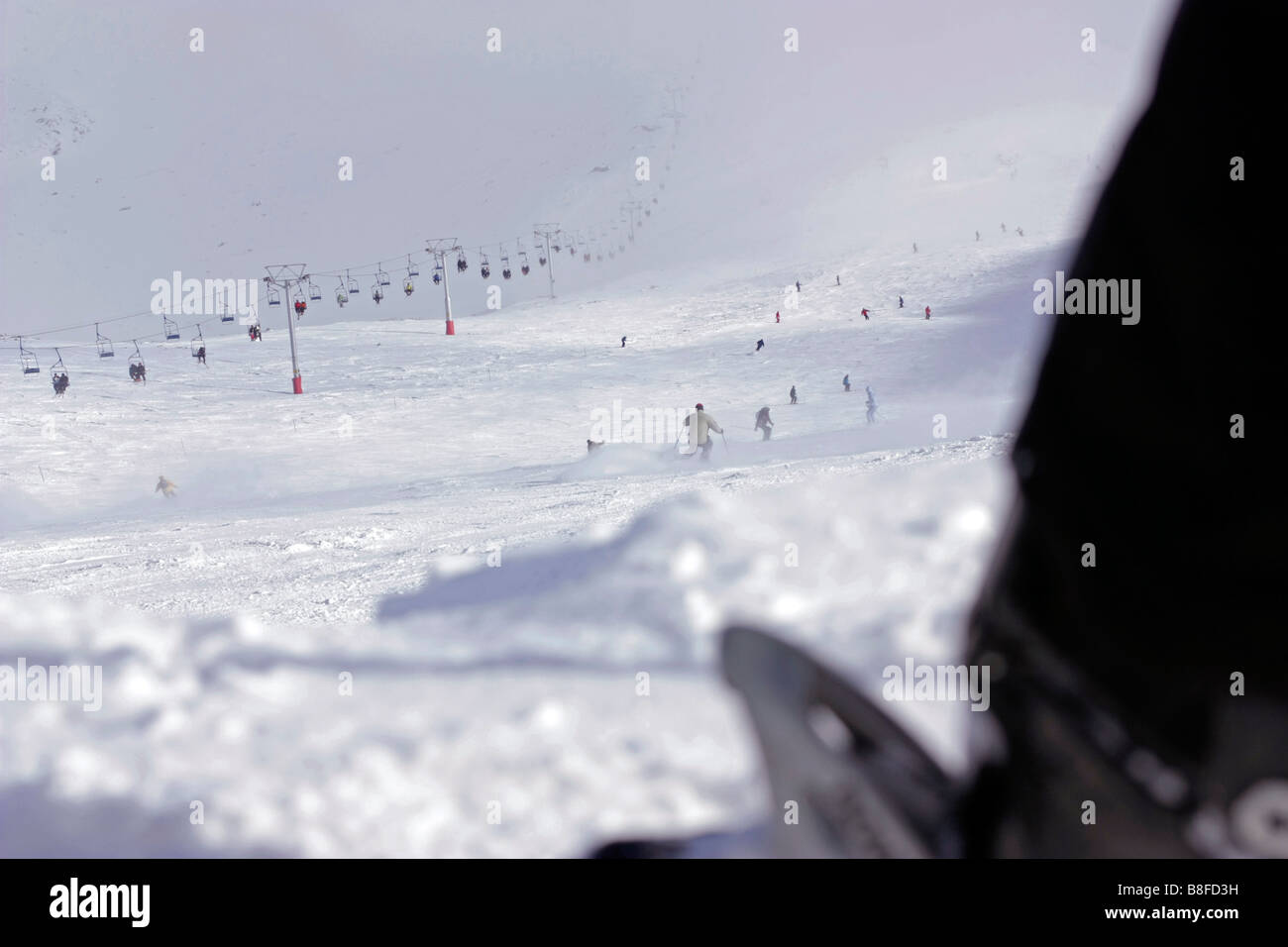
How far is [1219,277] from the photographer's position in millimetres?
962

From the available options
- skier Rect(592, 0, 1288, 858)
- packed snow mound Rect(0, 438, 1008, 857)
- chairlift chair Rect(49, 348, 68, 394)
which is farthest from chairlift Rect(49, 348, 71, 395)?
skier Rect(592, 0, 1288, 858)

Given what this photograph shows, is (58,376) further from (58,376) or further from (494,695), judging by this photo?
(494,695)

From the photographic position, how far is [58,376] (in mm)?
18156

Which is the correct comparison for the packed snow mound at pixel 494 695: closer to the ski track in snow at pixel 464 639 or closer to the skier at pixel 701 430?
the ski track in snow at pixel 464 639

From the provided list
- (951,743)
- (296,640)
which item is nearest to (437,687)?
(296,640)

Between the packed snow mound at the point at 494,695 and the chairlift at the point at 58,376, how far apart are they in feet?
57.0

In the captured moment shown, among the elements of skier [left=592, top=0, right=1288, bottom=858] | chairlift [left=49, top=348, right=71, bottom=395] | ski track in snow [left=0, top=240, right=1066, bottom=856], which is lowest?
ski track in snow [left=0, top=240, right=1066, bottom=856]

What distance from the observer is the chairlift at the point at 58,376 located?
17953 mm

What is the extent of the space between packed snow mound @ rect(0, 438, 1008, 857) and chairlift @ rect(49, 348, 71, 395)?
684 inches

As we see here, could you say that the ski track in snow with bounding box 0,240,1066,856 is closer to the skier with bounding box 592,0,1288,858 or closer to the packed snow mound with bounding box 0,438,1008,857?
the packed snow mound with bounding box 0,438,1008,857

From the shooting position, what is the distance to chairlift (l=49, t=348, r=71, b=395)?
707 inches

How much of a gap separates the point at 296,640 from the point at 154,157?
4401 inches

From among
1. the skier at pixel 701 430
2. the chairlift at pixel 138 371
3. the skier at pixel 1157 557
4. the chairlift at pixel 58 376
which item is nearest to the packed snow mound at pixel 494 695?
the skier at pixel 1157 557

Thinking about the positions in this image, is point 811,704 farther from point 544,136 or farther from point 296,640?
point 544,136
